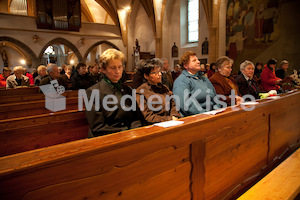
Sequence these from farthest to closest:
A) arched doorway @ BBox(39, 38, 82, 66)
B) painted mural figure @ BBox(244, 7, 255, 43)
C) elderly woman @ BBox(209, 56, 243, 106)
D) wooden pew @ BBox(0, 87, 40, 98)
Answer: arched doorway @ BBox(39, 38, 82, 66) → painted mural figure @ BBox(244, 7, 255, 43) → wooden pew @ BBox(0, 87, 40, 98) → elderly woman @ BBox(209, 56, 243, 106)

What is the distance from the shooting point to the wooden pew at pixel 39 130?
6.80 ft

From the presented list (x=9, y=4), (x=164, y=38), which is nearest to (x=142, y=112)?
(x=164, y=38)

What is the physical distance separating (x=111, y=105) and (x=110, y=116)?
0.34 ft

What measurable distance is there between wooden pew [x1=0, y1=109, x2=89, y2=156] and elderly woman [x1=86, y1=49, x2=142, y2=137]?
0.70 metres

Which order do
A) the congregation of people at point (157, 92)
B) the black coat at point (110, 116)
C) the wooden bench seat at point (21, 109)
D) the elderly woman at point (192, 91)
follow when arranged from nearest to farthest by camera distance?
the black coat at point (110, 116), the congregation of people at point (157, 92), the elderly woman at point (192, 91), the wooden bench seat at point (21, 109)

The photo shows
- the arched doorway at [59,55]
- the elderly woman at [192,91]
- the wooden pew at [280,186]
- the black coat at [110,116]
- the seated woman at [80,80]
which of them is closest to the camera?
the wooden pew at [280,186]

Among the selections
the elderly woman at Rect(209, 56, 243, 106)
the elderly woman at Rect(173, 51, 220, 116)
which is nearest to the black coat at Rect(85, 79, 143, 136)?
the elderly woman at Rect(173, 51, 220, 116)

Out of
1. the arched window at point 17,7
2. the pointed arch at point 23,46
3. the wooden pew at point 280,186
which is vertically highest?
the arched window at point 17,7

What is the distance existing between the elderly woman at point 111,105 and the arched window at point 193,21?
13.0 meters

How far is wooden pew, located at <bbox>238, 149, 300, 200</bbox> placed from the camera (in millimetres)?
1746

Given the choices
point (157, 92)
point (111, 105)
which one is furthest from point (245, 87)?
point (111, 105)

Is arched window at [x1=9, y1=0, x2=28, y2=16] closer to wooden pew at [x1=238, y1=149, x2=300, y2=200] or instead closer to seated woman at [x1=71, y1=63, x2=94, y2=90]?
seated woman at [x1=71, y1=63, x2=94, y2=90]

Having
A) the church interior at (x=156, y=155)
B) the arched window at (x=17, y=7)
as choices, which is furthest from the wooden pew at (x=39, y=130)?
the arched window at (x=17, y=7)

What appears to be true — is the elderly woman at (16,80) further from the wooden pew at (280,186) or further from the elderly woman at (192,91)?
the wooden pew at (280,186)
